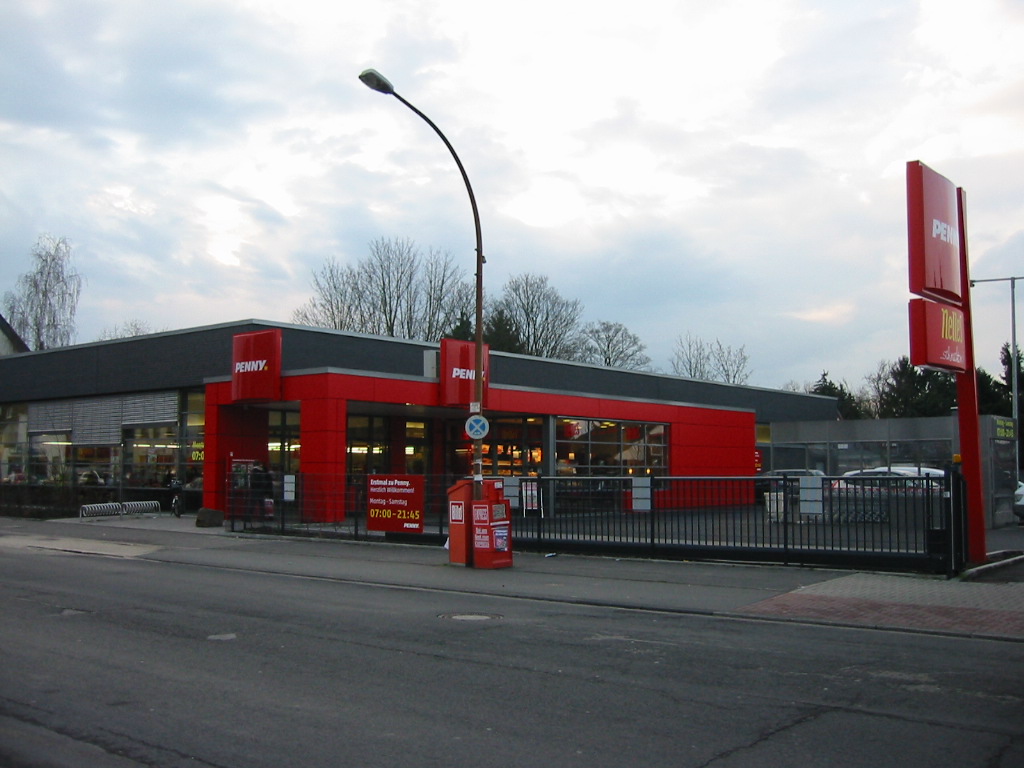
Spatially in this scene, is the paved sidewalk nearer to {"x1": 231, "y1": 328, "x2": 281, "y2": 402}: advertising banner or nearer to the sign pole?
the sign pole

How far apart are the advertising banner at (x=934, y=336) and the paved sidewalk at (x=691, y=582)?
137 inches

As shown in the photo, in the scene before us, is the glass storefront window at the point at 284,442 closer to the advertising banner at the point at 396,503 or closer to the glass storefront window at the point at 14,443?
the advertising banner at the point at 396,503

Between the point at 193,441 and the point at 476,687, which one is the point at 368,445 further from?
the point at 476,687

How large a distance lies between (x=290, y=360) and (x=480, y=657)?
74.9 ft

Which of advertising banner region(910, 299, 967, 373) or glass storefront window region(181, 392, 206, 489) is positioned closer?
advertising banner region(910, 299, 967, 373)

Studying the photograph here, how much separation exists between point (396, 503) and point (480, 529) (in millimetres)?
5129

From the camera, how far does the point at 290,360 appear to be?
30828 millimetres

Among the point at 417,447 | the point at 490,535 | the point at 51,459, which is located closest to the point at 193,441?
the point at 417,447

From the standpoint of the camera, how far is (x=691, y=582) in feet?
50.0

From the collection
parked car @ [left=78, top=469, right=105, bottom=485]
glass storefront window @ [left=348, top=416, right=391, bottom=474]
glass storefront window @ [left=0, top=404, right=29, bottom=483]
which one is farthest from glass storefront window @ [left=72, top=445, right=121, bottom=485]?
glass storefront window @ [left=348, top=416, right=391, bottom=474]

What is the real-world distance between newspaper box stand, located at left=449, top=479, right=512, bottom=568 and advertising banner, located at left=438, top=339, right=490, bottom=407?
1157cm

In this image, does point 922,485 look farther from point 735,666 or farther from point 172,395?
point 172,395

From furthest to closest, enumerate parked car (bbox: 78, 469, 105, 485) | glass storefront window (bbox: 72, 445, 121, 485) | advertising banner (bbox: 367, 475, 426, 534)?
parked car (bbox: 78, 469, 105, 485), glass storefront window (bbox: 72, 445, 121, 485), advertising banner (bbox: 367, 475, 426, 534)

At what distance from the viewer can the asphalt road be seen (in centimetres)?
627
